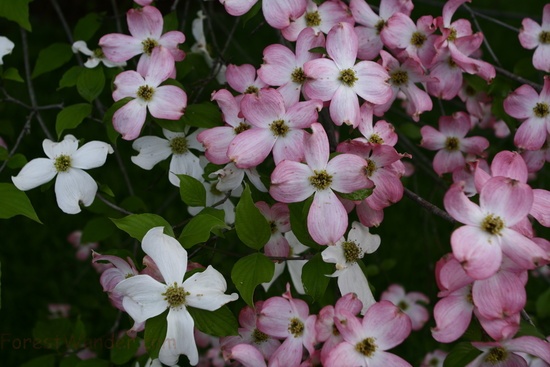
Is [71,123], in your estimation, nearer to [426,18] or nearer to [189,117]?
Answer: [189,117]

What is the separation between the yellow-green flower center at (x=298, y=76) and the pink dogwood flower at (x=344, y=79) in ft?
0.12

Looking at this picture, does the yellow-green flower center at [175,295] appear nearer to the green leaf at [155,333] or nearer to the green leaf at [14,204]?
the green leaf at [155,333]

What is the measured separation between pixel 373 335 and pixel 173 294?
283mm

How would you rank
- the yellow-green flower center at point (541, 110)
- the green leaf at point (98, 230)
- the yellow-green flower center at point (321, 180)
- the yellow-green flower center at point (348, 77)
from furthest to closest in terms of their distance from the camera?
the green leaf at point (98, 230)
the yellow-green flower center at point (541, 110)
the yellow-green flower center at point (348, 77)
the yellow-green flower center at point (321, 180)

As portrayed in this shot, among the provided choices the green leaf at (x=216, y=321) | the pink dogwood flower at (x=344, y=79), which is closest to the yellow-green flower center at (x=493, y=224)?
the pink dogwood flower at (x=344, y=79)

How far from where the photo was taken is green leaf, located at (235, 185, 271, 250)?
84 cm

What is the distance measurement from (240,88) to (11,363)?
128 centimetres

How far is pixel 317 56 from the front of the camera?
3.34 ft

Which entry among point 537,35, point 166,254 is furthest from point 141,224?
point 537,35

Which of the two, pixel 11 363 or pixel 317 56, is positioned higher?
pixel 317 56

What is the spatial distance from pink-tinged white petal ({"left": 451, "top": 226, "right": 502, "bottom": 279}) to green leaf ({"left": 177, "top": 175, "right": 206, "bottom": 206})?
388 millimetres

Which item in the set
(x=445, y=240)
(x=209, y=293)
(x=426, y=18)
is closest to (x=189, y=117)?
(x=209, y=293)

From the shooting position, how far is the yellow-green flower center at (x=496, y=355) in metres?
0.79

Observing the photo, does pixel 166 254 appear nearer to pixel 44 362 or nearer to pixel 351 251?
pixel 351 251
